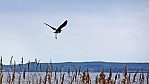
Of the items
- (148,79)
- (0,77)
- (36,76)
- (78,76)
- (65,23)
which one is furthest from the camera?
(36,76)

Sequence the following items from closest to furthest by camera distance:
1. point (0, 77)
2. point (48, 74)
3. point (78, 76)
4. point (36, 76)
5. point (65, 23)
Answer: point (65, 23) < point (0, 77) < point (48, 74) < point (78, 76) < point (36, 76)

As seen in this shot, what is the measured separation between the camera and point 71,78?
34.7 feet

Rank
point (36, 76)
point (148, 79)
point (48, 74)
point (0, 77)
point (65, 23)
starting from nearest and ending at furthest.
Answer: point (65, 23) → point (0, 77) → point (48, 74) → point (148, 79) → point (36, 76)

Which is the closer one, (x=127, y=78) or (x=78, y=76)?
(x=127, y=78)

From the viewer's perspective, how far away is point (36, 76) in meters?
11.6

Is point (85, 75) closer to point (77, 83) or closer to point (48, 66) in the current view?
point (48, 66)

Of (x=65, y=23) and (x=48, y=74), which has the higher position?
(x=65, y=23)

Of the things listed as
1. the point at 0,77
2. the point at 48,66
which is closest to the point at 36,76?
the point at 48,66

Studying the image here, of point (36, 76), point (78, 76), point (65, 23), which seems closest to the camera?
point (65, 23)

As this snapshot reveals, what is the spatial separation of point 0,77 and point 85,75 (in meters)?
2.28

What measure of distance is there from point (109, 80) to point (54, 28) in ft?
7.73

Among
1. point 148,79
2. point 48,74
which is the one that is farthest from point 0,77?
point 148,79

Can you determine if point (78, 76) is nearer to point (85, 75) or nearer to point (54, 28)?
point (85, 75)

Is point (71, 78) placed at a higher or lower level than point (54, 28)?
lower
